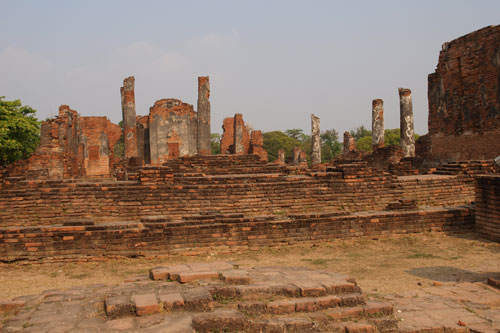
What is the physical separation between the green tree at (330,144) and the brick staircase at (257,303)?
45469 mm

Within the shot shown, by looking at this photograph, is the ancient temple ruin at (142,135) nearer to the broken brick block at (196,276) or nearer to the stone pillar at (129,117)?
the stone pillar at (129,117)

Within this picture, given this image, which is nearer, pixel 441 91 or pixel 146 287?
pixel 146 287

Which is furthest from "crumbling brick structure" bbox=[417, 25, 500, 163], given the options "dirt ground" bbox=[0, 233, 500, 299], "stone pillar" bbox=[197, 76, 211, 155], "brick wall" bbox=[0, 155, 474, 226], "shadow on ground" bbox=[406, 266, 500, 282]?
"stone pillar" bbox=[197, 76, 211, 155]

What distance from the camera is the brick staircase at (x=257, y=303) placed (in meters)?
3.27

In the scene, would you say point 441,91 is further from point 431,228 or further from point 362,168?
point 431,228

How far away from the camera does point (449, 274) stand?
512 cm

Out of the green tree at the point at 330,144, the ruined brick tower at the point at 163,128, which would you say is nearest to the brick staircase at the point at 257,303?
the ruined brick tower at the point at 163,128

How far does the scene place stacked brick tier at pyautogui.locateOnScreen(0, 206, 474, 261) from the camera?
6.04 metres

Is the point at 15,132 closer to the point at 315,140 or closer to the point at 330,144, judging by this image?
the point at 315,140

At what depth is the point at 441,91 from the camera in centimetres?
1574

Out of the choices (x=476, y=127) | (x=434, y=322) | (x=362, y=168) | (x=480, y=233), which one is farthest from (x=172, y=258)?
(x=476, y=127)

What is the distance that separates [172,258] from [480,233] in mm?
4905

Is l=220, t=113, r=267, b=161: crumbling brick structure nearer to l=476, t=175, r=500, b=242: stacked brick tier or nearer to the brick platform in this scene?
l=476, t=175, r=500, b=242: stacked brick tier

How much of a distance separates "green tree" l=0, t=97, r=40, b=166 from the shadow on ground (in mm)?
17114
